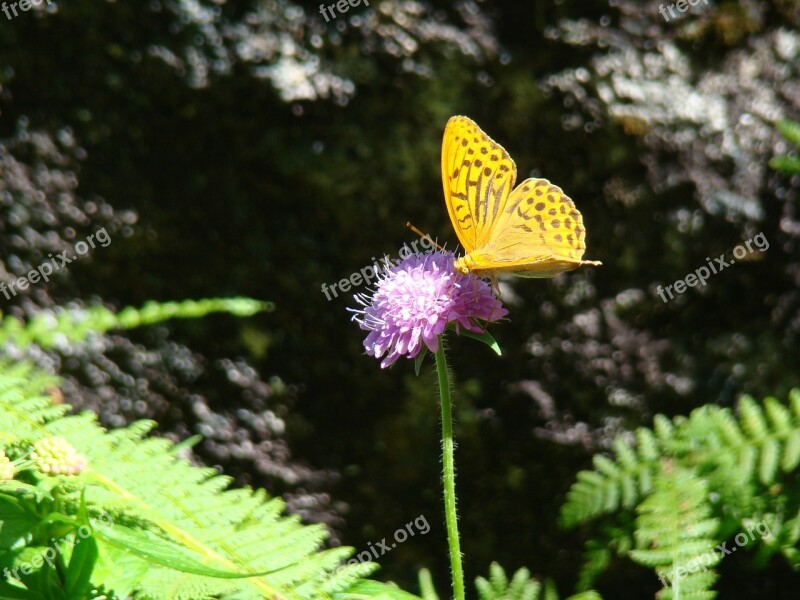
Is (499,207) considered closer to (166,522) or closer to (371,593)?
(371,593)

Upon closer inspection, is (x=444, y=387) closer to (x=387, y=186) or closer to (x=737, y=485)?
(x=737, y=485)

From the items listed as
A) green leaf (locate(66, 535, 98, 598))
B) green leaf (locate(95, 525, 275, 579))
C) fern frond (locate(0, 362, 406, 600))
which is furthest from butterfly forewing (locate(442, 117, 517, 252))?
green leaf (locate(66, 535, 98, 598))

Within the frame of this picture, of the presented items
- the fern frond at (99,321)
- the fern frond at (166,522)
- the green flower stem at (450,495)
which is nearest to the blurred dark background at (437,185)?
the fern frond at (99,321)

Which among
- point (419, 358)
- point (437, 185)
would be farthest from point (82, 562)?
point (437, 185)

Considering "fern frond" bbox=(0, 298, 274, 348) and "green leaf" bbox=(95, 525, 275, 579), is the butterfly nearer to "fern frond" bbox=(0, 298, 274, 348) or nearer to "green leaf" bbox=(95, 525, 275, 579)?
"green leaf" bbox=(95, 525, 275, 579)

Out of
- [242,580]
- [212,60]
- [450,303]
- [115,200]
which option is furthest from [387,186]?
[242,580]

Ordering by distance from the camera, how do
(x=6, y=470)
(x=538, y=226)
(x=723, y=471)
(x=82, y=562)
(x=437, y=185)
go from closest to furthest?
(x=82, y=562) < (x=6, y=470) < (x=538, y=226) < (x=723, y=471) < (x=437, y=185)

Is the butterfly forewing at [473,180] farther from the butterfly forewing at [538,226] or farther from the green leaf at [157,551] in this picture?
the green leaf at [157,551]
